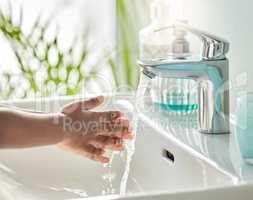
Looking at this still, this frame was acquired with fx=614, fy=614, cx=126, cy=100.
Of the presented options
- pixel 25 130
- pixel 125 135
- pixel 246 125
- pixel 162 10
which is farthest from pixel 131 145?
pixel 162 10

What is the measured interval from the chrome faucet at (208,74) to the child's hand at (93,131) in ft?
0.36

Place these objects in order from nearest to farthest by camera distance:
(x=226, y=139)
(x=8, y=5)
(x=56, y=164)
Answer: (x=226, y=139) → (x=56, y=164) → (x=8, y=5)

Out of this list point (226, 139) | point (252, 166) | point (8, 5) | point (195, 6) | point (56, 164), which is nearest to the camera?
point (252, 166)

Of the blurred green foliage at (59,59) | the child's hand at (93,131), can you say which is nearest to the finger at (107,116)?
the child's hand at (93,131)

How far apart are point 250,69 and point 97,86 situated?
31.1 inches

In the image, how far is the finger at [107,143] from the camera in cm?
110

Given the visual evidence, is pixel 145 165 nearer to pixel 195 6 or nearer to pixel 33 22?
pixel 195 6

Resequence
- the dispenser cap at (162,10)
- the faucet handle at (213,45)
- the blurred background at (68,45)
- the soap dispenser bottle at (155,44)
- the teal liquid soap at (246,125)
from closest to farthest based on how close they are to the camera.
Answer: the teal liquid soap at (246,125), the faucet handle at (213,45), the soap dispenser bottle at (155,44), the dispenser cap at (162,10), the blurred background at (68,45)

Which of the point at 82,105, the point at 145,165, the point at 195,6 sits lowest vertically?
the point at 145,165

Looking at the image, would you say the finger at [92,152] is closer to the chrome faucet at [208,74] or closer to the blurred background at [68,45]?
the chrome faucet at [208,74]

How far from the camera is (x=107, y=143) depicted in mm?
1103

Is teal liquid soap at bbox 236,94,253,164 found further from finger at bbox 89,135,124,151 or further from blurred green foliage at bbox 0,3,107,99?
blurred green foliage at bbox 0,3,107,99

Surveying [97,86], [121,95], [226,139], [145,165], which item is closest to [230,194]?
[226,139]

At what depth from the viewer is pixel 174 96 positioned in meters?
1.21
